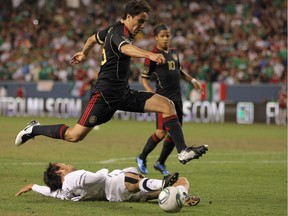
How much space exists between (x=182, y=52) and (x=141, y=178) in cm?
2617

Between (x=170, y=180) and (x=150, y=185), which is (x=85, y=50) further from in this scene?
(x=170, y=180)

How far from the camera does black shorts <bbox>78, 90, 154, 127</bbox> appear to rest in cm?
1053

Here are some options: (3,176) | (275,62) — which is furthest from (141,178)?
(275,62)

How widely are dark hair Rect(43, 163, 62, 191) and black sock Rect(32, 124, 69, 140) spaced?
0.97 m

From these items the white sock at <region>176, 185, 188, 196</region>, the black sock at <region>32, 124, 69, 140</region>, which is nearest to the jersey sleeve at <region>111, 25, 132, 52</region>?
the black sock at <region>32, 124, 69, 140</region>

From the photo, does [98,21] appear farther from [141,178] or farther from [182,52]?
[141,178]

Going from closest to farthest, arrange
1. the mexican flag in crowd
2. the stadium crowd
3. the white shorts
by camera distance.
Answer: the white shorts, the mexican flag in crowd, the stadium crowd

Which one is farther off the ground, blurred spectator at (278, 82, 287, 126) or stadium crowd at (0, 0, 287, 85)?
stadium crowd at (0, 0, 287, 85)

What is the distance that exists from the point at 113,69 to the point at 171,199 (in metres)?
2.46

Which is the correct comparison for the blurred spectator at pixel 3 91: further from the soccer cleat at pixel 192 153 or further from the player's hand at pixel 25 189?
the soccer cleat at pixel 192 153

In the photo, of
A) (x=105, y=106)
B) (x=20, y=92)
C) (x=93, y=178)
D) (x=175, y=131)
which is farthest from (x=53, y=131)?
(x=20, y=92)

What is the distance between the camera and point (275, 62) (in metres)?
31.9

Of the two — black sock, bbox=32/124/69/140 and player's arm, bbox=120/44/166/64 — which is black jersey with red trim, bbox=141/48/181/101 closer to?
black sock, bbox=32/124/69/140

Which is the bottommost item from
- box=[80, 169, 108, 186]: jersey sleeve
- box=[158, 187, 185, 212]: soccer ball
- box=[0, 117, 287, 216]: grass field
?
box=[0, 117, 287, 216]: grass field
